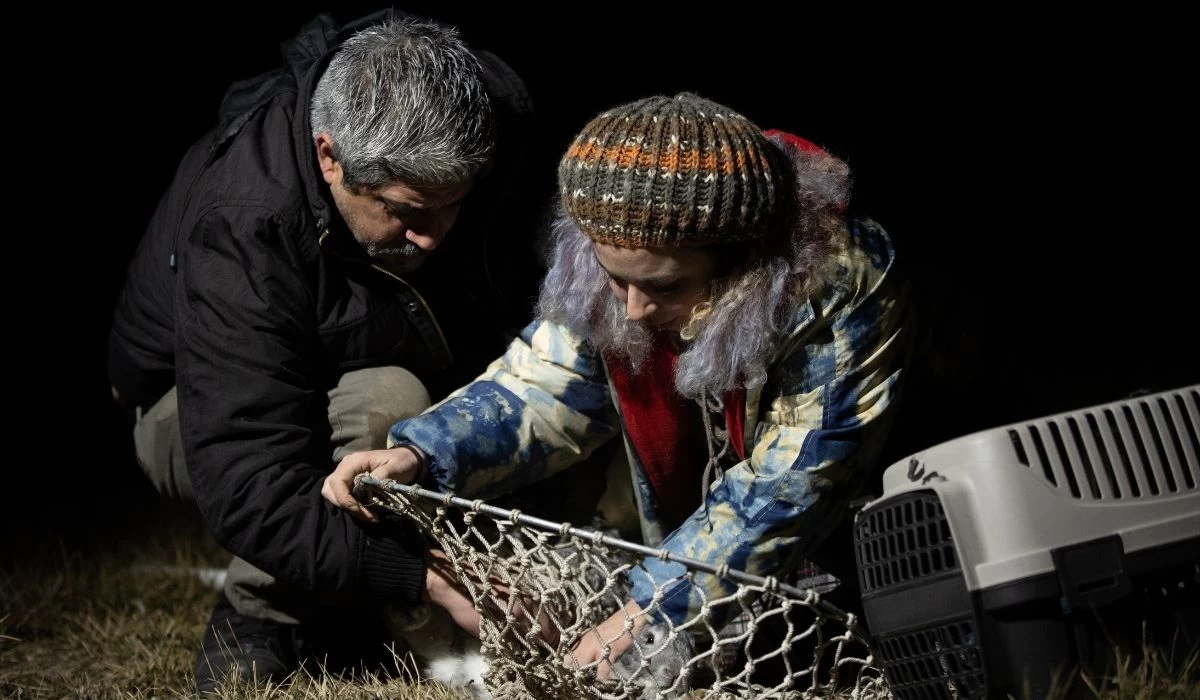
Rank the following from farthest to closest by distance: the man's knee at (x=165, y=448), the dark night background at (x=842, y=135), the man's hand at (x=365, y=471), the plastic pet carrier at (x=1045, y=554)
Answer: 1. the dark night background at (x=842, y=135)
2. the man's knee at (x=165, y=448)
3. the man's hand at (x=365, y=471)
4. the plastic pet carrier at (x=1045, y=554)

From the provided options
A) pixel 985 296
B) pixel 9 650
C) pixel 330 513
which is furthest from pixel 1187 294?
pixel 9 650

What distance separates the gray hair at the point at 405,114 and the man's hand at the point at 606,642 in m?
0.82

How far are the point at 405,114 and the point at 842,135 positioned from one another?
2388 millimetres

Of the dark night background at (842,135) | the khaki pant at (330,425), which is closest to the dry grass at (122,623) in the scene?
the khaki pant at (330,425)

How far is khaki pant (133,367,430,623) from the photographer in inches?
96.6

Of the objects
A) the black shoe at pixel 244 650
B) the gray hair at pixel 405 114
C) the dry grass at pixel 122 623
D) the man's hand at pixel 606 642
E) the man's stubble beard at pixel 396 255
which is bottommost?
the dry grass at pixel 122 623

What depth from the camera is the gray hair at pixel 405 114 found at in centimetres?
227

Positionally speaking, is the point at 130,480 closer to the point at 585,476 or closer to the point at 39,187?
the point at 39,187

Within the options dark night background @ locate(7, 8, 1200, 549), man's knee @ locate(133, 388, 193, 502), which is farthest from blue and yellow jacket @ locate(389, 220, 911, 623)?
dark night background @ locate(7, 8, 1200, 549)

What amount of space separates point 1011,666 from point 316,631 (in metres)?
1.45

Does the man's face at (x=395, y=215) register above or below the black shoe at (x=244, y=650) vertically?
above

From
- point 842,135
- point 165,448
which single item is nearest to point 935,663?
point 165,448

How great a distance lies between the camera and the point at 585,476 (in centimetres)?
263

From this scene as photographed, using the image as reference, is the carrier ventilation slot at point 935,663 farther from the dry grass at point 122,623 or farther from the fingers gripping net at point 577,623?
the dry grass at point 122,623
